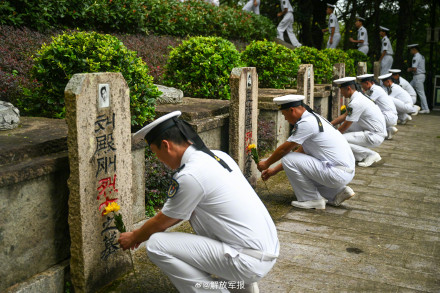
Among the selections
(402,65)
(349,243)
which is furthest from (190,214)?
(402,65)

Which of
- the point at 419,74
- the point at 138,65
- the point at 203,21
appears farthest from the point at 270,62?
the point at 419,74

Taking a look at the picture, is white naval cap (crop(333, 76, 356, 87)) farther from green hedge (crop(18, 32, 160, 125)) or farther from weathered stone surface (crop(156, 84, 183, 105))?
green hedge (crop(18, 32, 160, 125))

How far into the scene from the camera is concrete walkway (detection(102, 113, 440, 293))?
12.6 ft

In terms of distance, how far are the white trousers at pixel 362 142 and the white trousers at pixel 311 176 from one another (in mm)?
2706

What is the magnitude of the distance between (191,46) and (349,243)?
3.40 m

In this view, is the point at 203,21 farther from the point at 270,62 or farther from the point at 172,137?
the point at 172,137

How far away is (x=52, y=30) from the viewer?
7570mm

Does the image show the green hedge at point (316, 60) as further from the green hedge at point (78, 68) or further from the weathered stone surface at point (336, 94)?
the green hedge at point (78, 68)

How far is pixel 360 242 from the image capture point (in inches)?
186

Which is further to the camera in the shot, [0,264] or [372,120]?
[372,120]

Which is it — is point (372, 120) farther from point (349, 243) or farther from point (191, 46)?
point (349, 243)

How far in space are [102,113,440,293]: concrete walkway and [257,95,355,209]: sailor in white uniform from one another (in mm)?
186

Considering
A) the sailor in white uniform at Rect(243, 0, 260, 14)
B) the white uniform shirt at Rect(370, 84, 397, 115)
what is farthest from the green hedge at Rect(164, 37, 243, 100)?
the sailor in white uniform at Rect(243, 0, 260, 14)

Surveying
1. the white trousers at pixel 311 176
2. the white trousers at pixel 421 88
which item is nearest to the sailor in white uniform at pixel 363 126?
the white trousers at pixel 311 176
